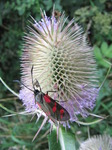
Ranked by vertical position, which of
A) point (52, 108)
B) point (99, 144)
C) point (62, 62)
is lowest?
point (99, 144)

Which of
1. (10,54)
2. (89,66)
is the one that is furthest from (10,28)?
(89,66)

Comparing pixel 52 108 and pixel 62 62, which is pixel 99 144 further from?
pixel 62 62

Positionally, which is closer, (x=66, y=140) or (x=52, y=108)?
(x=52, y=108)

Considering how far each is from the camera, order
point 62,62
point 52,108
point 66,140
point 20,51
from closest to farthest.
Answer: point 52,108 → point 62,62 → point 66,140 → point 20,51

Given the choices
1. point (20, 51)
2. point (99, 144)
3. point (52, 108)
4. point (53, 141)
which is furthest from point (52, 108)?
point (20, 51)

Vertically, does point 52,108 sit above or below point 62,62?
below

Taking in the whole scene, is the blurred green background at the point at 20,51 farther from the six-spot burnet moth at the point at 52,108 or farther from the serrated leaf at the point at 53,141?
the six-spot burnet moth at the point at 52,108

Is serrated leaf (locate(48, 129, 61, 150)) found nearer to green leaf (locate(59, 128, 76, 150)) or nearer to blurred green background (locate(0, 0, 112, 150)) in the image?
green leaf (locate(59, 128, 76, 150))
